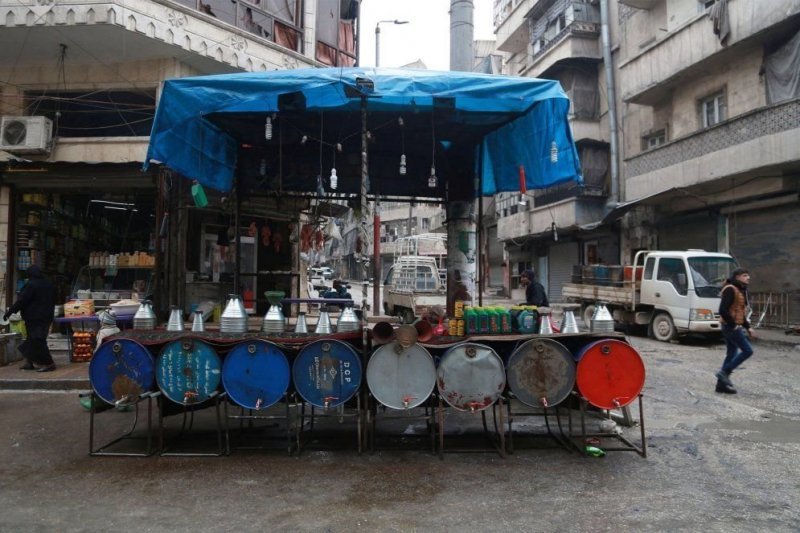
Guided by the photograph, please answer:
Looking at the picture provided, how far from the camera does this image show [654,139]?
64.4 ft

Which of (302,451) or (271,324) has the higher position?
(271,324)

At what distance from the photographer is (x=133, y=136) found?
1116 centimetres

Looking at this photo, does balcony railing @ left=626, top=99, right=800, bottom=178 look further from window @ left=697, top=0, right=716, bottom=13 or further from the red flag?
the red flag

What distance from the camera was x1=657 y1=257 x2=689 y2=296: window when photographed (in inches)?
497

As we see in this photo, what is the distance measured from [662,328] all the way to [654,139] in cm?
932

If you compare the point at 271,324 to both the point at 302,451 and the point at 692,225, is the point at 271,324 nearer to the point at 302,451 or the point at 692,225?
the point at 302,451

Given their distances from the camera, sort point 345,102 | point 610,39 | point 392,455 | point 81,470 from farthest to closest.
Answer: point 610,39 → point 345,102 → point 392,455 → point 81,470

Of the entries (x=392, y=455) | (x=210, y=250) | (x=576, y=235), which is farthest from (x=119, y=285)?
(x=576, y=235)

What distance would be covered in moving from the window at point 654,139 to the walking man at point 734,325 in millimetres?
12704

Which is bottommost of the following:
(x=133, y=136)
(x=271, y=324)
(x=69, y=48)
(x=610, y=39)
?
(x=271, y=324)

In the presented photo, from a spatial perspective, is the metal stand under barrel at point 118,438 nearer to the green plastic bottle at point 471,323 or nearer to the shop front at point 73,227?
the green plastic bottle at point 471,323

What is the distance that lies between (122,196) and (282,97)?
8.51m

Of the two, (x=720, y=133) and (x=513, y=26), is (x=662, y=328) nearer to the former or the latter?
(x=720, y=133)

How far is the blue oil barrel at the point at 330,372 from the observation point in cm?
470
